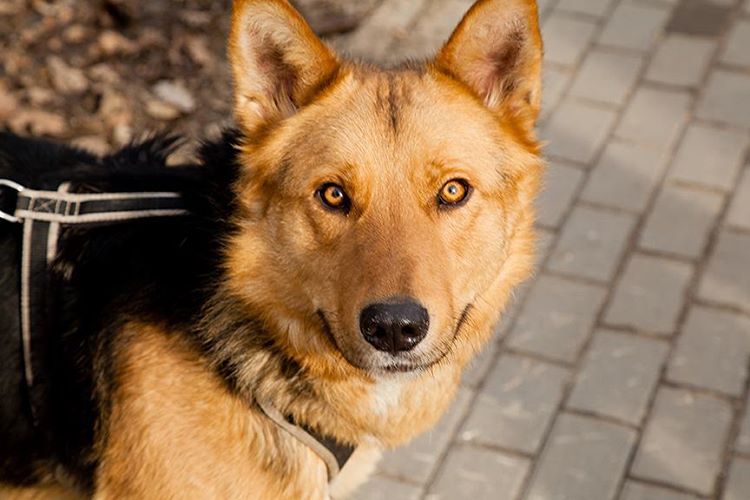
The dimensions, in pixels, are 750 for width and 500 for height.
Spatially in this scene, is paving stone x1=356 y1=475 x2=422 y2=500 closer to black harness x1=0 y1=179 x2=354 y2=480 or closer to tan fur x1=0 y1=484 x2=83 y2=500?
black harness x1=0 y1=179 x2=354 y2=480

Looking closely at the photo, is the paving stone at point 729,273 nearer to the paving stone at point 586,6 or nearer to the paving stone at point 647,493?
the paving stone at point 647,493

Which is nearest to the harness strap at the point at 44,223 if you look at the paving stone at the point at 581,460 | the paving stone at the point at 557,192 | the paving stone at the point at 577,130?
the paving stone at the point at 581,460

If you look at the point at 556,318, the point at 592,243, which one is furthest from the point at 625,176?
the point at 556,318

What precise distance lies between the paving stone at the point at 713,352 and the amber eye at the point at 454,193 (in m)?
1.95

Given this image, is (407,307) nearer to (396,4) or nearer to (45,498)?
(45,498)

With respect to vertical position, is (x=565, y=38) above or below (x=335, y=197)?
below

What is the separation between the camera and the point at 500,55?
332 centimetres

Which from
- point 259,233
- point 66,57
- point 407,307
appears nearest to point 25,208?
point 259,233

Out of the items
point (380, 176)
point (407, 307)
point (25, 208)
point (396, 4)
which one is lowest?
point (396, 4)

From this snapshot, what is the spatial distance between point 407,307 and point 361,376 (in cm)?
46

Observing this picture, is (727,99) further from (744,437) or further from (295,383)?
(295,383)

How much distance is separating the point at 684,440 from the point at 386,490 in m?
1.22

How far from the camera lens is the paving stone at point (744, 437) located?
4.43 metres

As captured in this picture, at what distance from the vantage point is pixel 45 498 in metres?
3.67
